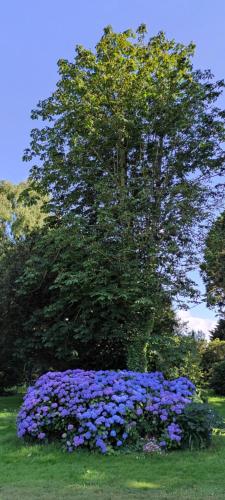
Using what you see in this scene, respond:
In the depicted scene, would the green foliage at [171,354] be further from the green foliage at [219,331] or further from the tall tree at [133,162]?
the green foliage at [219,331]

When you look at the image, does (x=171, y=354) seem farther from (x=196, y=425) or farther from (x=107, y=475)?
(x=107, y=475)

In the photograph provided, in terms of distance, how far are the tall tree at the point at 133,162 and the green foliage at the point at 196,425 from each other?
4.22 metres

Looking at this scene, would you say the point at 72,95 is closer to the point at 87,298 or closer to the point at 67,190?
the point at 67,190

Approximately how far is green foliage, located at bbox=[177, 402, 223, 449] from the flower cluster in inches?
4.8

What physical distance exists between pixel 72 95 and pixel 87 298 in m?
5.93

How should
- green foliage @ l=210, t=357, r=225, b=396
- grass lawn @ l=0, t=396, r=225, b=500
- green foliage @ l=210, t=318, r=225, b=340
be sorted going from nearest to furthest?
1. grass lawn @ l=0, t=396, r=225, b=500
2. green foliage @ l=210, t=357, r=225, b=396
3. green foliage @ l=210, t=318, r=225, b=340

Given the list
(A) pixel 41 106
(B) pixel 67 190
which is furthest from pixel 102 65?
(B) pixel 67 190

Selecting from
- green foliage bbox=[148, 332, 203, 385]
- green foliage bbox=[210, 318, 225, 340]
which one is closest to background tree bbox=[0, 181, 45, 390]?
green foliage bbox=[148, 332, 203, 385]

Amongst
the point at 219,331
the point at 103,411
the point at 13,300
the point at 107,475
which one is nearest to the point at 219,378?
the point at 13,300

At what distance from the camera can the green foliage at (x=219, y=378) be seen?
19.4m

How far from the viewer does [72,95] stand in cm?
1399

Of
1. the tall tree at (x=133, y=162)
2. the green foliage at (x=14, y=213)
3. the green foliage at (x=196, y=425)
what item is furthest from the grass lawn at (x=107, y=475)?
the green foliage at (x=14, y=213)

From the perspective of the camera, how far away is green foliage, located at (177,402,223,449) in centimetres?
699

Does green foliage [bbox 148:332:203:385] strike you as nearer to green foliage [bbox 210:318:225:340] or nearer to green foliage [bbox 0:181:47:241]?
green foliage [bbox 0:181:47:241]
